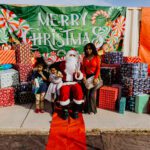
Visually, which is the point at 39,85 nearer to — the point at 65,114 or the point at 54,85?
the point at 54,85

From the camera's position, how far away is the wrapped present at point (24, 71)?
21.9ft

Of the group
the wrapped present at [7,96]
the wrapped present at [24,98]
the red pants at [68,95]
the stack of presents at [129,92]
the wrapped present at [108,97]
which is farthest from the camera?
the wrapped present at [24,98]

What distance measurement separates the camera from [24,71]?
671 cm

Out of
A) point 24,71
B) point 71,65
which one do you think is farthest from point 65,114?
point 24,71

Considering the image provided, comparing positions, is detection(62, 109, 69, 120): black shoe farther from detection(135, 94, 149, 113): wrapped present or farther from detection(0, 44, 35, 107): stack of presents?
detection(135, 94, 149, 113): wrapped present

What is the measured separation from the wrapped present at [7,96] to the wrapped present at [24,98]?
0.21m

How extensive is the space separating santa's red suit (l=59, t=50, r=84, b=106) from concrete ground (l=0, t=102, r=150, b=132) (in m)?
→ 0.50

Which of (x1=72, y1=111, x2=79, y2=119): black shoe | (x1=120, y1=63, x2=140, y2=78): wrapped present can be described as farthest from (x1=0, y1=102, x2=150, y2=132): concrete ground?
(x1=120, y1=63, x2=140, y2=78): wrapped present

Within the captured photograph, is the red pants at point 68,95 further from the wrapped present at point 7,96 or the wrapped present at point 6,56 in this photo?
the wrapped present at point 6,56

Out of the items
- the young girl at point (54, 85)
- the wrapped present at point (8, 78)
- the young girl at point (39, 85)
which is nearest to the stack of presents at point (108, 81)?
the wrapped present at point (8, 78)

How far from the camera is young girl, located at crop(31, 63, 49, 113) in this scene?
5.88 metres

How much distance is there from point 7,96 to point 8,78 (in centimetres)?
52

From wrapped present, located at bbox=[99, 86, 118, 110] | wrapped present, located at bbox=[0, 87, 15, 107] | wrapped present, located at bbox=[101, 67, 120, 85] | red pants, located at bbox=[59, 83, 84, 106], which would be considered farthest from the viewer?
wrapped present, located at bbox=[101, 67, 120, 85]

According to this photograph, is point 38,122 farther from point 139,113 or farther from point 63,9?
point 63,9
